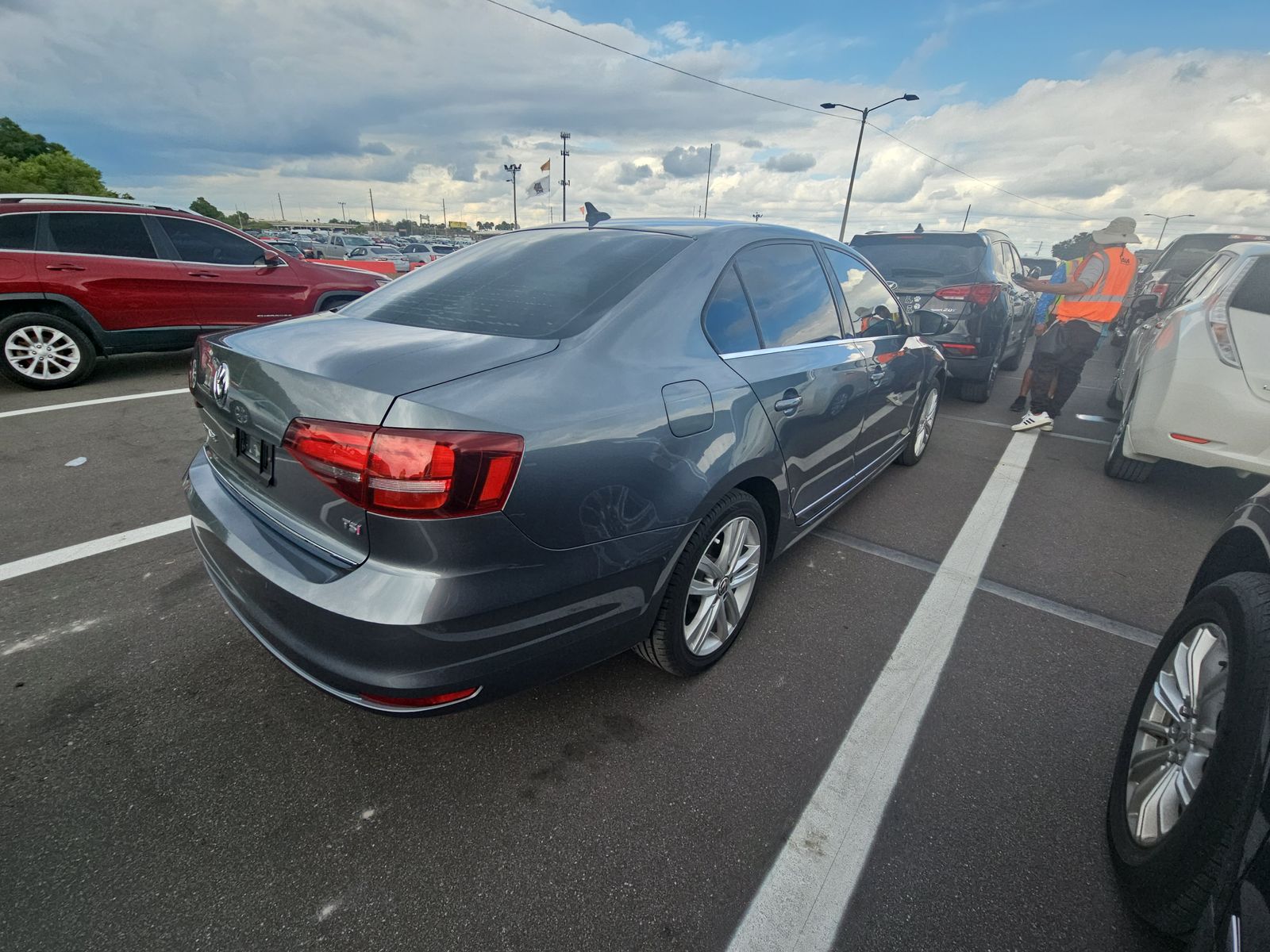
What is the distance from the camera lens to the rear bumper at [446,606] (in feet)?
4.75

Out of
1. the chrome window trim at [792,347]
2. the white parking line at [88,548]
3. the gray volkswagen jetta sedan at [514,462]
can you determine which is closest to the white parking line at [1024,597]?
the gray volkswagen jetta sedan at [514,462]

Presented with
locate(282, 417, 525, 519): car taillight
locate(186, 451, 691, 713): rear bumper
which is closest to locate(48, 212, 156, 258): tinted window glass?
locate(186, 451, 691, 713): rear bumper

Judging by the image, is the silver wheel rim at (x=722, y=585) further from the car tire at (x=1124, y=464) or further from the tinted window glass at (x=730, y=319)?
the car tire at (x=1124, y=464)

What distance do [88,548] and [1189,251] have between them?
15.3m

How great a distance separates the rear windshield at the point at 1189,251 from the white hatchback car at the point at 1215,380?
26.9 feet

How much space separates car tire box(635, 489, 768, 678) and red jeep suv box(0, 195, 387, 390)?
657cm

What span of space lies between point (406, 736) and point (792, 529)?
5.73 feet

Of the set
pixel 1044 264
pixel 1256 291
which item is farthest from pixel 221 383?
pixel 1044 264

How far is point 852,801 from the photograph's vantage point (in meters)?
1.82

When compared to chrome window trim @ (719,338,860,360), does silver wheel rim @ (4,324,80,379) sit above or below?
below

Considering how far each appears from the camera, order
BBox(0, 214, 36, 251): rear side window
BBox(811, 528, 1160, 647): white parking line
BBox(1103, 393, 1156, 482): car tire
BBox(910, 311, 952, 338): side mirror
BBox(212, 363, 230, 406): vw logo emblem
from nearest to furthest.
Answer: BBox(212, 363, 230, 406): vw logo emblem, BBox(811, 528, 1160, 647): white parking line, BBox(910, 311, 952, 338): side mirror, BBox(1103, 393, 1156, 482): car tire, BBox(0, 214, 36, 251): rear side window

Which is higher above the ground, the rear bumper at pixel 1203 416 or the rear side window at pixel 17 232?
the rear side window at pixel 17 232

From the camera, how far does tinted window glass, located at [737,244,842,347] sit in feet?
8.04

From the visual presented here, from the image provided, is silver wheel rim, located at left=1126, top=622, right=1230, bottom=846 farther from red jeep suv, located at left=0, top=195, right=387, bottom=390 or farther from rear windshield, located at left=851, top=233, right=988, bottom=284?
red jeep suv, located at left=0, top=195, right=387, bottom=390
